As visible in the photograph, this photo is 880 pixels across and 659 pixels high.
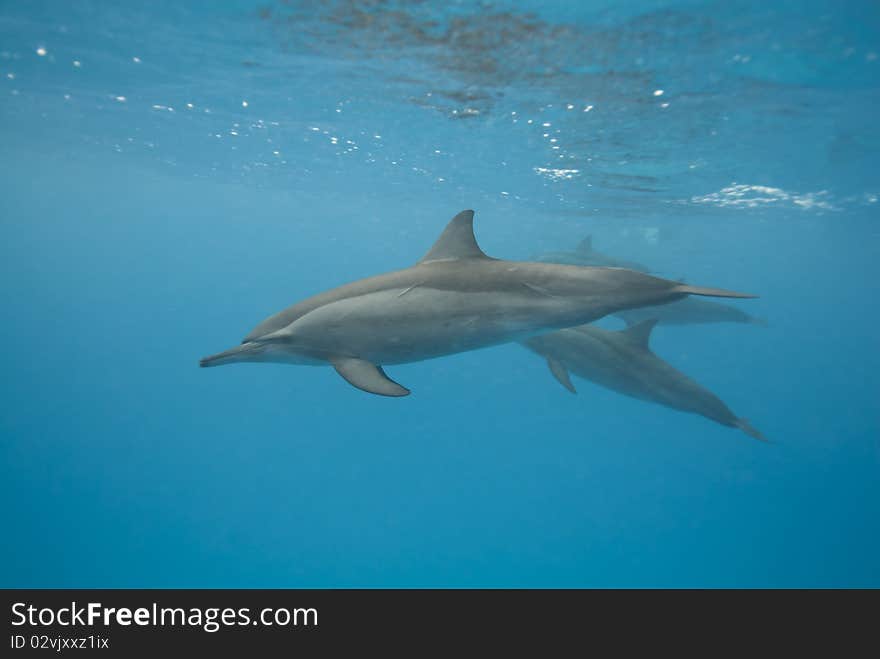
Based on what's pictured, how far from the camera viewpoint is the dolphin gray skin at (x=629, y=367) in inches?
342

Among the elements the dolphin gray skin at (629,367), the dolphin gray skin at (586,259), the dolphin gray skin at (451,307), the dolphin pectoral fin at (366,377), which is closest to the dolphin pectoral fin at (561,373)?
the dolphin gray skin at (629,367)

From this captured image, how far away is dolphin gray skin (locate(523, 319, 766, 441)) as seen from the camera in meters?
8.68

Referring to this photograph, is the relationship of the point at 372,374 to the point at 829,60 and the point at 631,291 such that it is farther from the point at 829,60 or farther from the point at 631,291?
the point at 829,60

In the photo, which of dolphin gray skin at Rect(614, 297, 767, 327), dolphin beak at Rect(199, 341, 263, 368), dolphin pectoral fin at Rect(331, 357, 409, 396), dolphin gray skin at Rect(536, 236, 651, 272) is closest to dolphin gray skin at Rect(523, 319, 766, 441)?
dolphin pectoral fin at Rect(331, 357, 409, 396)

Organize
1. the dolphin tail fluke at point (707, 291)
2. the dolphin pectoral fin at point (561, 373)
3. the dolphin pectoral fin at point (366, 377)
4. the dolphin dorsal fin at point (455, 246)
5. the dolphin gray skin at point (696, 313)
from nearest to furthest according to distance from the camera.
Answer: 1. the dolphin tail fluke at point (707, 291)
2. the dolphin pectoral fin at point (366, 377)
3. the dolphin dorsal fin at point (455, 246)
4. the dolphin pectoral fin at point (561, 373)
5. the dolphin gray skin at point (696, 313)

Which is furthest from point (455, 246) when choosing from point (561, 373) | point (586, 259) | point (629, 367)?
point (586, 259)

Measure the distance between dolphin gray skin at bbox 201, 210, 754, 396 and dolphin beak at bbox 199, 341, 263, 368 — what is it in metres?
0.01

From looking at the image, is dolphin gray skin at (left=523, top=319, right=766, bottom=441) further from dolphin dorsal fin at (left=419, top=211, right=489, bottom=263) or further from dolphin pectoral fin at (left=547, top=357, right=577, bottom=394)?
dolphin dorsal fin at (left=419, top=211, right=489, bottom=263)

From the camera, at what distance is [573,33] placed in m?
9.04

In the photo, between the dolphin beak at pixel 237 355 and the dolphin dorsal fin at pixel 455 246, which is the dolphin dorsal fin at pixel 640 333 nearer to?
the dolphin dorsal fin at pixel 455 246

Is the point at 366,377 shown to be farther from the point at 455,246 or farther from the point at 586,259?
the point at 586,259

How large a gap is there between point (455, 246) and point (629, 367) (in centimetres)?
476

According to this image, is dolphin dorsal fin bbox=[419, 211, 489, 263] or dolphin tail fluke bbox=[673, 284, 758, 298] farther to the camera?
dolphin dorsal fin bbox=[419, 211, 489, 263]
